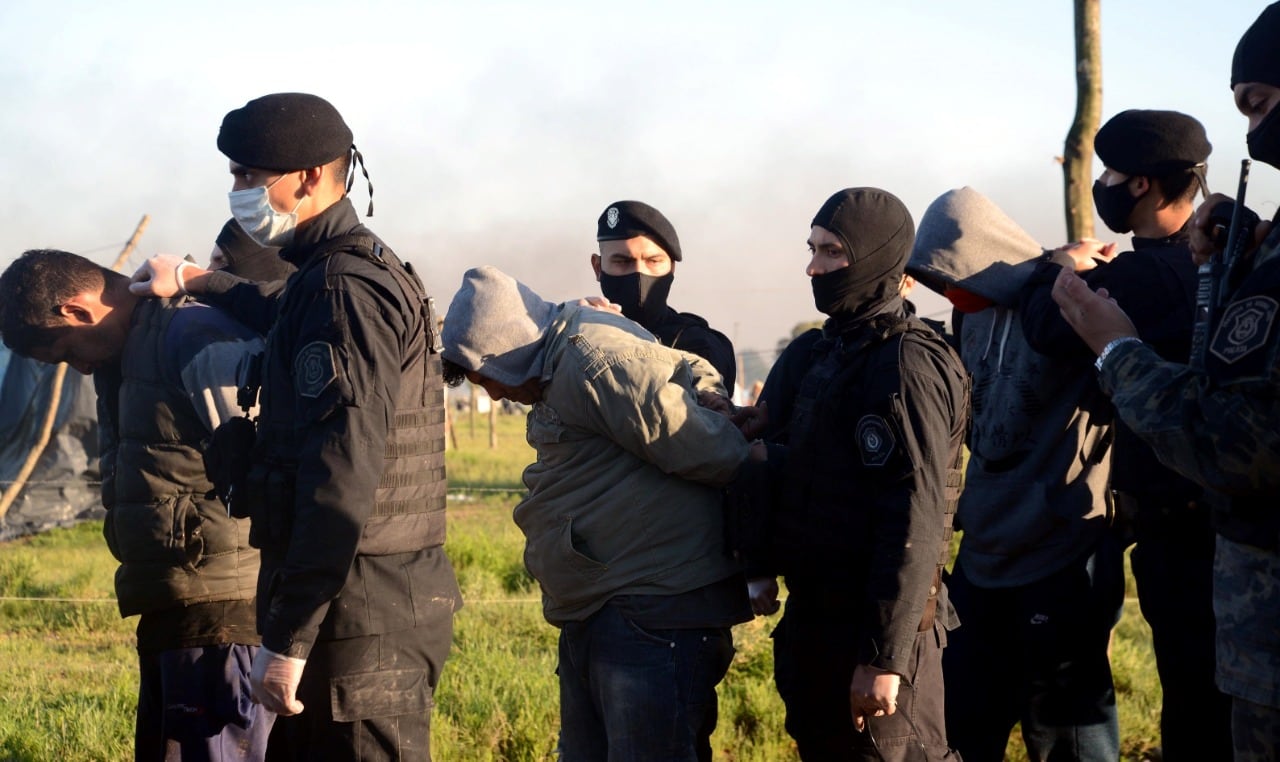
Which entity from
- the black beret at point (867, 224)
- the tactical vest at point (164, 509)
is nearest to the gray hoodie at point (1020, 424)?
the black beret at point (867, 224)

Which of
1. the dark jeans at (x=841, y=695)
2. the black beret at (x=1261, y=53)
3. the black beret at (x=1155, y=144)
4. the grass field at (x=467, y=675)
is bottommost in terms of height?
the grass field at (x=467, y=675)

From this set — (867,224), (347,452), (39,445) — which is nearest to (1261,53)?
(867,224)

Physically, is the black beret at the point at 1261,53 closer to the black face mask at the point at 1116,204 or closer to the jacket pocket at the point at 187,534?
the black face mask at the point at 1116,204

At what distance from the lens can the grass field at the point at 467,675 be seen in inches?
201

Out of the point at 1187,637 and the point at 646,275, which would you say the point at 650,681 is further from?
the point at 646,275

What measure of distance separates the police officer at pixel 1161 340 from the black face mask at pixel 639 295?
152 cm

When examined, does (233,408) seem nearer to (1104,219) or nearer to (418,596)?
(418,596)

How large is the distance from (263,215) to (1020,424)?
2191 millimetres

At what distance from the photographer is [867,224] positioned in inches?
124

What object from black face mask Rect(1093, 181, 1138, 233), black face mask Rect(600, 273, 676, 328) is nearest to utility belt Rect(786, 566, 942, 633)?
black face mask Rect(1093, 181, 1138, 233)

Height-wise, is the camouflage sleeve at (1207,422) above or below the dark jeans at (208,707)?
above

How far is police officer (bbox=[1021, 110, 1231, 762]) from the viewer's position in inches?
130

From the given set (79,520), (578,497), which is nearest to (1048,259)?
(578,497)

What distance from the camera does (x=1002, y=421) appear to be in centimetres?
377
